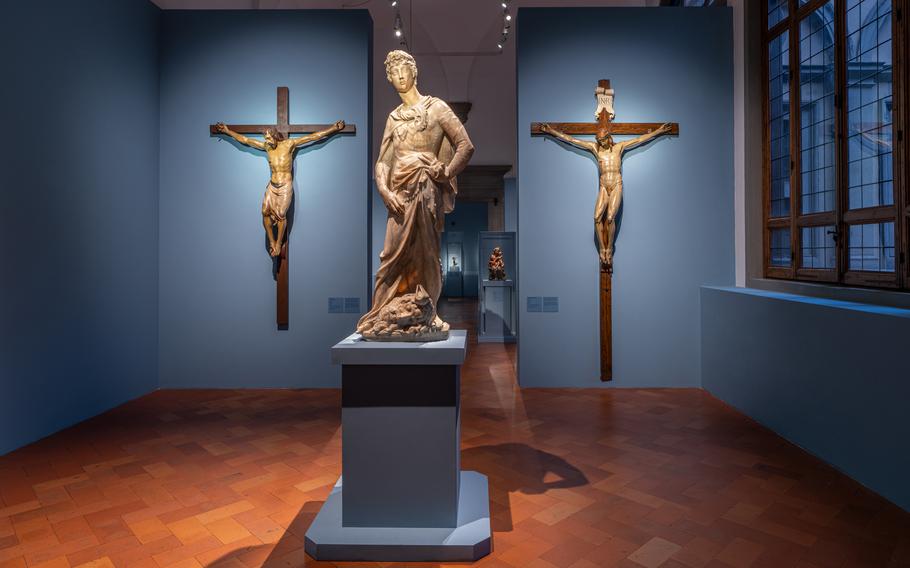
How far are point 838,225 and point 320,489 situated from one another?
3907 mm

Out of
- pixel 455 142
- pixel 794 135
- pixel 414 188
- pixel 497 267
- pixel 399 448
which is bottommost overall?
pixel 399 448

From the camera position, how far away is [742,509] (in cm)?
280

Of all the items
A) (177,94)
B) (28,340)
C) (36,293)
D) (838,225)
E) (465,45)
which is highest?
(465,45)

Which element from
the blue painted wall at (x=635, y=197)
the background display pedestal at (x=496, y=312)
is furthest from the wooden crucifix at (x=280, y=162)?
the background display pedestal at (x=496, y=312)

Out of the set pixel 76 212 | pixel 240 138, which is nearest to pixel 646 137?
pixel 240 138

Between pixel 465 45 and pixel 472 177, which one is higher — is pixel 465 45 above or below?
above

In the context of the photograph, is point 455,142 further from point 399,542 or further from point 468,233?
point 468,233

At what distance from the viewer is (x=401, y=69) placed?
2.85m

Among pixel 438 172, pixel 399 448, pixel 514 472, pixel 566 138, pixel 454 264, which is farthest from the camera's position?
pixel 454 264

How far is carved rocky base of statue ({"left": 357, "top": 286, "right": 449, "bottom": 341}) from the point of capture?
8.64 ft

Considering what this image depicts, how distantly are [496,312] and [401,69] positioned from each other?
266 inches

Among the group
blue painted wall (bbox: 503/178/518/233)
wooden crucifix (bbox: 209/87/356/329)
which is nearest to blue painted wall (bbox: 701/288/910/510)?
wooden crucifix (bbox: 209/87/356/329)

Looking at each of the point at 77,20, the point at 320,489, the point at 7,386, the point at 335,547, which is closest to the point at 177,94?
the point at 77,20

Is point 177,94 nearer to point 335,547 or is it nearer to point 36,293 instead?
point 36,293
